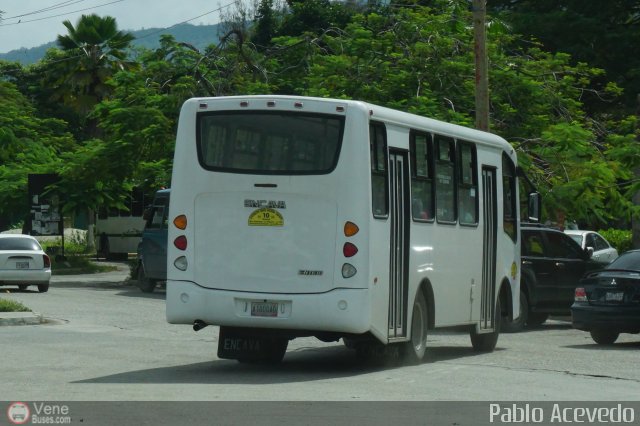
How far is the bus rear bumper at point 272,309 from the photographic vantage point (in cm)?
1422

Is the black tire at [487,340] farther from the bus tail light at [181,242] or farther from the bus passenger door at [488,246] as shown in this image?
the bus tail light at [181,242]

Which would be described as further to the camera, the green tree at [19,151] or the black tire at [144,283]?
the green tree at [19,151]


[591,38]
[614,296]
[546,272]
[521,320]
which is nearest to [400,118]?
[614,296]

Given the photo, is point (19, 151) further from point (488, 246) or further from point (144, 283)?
point (488, 246)

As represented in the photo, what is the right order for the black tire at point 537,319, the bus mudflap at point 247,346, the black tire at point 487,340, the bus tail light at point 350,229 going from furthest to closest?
1. the black tire at point 537,319
2. the black tire at point 487,340
3. the bus mudflap at point 247,346
4. the bus tail light at point 350,229

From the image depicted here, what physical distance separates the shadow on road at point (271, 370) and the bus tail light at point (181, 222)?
1.71 meters

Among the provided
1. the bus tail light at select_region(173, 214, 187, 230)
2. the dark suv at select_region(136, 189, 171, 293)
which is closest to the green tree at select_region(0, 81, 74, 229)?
the dark suv at select_region(136, 189, 171, 293)

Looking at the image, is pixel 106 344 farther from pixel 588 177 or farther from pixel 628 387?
pixel 588 177

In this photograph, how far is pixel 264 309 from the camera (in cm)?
1452

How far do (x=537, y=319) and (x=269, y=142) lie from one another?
464 inches

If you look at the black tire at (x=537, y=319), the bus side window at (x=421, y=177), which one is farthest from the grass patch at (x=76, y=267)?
the bus side window at (x=421, y=177)

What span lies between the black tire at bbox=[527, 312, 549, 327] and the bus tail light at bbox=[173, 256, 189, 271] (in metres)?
11.0

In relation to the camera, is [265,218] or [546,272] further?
[546,272]

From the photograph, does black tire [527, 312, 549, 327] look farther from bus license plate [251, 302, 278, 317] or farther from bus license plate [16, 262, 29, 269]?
bus license plate [16, 262, 29, 269]
